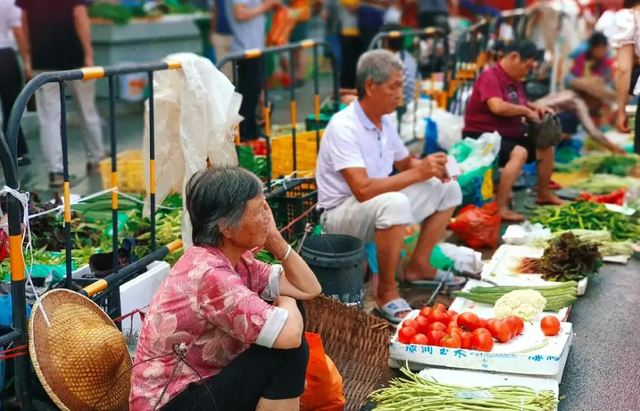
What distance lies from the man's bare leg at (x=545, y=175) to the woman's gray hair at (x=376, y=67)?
3.29 m

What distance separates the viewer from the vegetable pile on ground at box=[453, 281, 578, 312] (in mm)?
5453

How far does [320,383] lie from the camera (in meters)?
4.09

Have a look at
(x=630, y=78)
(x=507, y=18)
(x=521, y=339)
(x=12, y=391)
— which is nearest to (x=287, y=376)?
(x=12, y=391)

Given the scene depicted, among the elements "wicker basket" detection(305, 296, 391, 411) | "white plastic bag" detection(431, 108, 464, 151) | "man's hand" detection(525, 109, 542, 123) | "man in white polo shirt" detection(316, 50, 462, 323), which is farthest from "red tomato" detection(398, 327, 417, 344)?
"white plastic bag" detection(431, 108, 464, 151)

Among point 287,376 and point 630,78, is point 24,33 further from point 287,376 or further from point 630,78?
point 287,376

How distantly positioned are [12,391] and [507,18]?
11025 mm

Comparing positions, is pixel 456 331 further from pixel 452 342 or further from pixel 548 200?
pixel 548 200

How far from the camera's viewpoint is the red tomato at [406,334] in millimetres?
4934

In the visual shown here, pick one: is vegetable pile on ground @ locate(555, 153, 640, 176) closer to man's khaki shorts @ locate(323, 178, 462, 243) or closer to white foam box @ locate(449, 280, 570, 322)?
man's khaki shorts @ locate(323, 178, 462, 243)

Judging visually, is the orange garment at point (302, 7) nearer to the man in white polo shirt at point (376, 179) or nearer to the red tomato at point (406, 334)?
the man in white polo shirt at point (376, 179)

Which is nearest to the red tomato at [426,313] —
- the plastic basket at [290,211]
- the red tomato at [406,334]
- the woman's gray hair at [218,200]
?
the red tomato at [406,334]

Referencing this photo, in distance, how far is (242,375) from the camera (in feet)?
11.5

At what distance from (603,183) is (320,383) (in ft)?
19.9

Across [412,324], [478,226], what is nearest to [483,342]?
[412,324]
